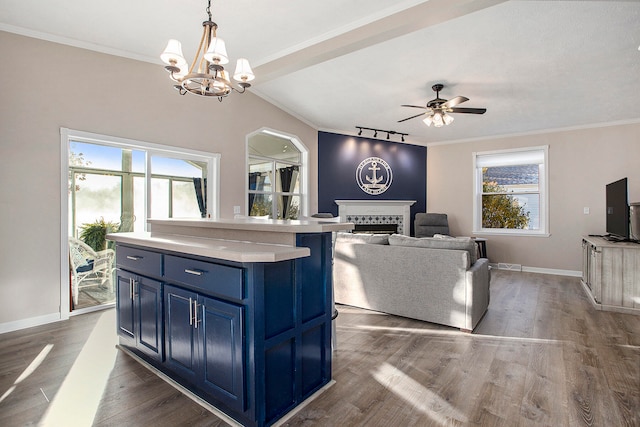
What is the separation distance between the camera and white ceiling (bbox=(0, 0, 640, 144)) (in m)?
2.90

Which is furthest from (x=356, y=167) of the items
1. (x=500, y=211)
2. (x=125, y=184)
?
(x=125, y=184)

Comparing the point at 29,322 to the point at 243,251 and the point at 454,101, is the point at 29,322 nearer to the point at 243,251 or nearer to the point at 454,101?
the point at 243,251

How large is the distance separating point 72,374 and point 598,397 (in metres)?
3.47

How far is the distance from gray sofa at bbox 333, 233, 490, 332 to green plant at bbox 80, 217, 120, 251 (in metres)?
2.78

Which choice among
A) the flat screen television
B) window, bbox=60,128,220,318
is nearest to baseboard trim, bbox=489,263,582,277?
the flat screen television

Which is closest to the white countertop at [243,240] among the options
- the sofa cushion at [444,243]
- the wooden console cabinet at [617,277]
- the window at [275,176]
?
the sofa cushion at [444,243]

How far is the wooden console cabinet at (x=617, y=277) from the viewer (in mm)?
3691

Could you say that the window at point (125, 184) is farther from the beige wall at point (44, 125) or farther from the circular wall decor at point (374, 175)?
the circular wall decor at point (374, 175)

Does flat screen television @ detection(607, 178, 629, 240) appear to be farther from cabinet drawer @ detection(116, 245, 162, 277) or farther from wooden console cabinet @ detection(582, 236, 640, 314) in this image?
cabinet drawer @ detection(116, 245, 162, 277)

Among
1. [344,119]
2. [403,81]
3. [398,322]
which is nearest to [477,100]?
[403,81]

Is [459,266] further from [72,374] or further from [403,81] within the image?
[72,374]

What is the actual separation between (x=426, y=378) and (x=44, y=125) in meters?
4.25

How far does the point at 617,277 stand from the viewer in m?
3.78

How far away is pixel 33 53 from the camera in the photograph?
3.33m
